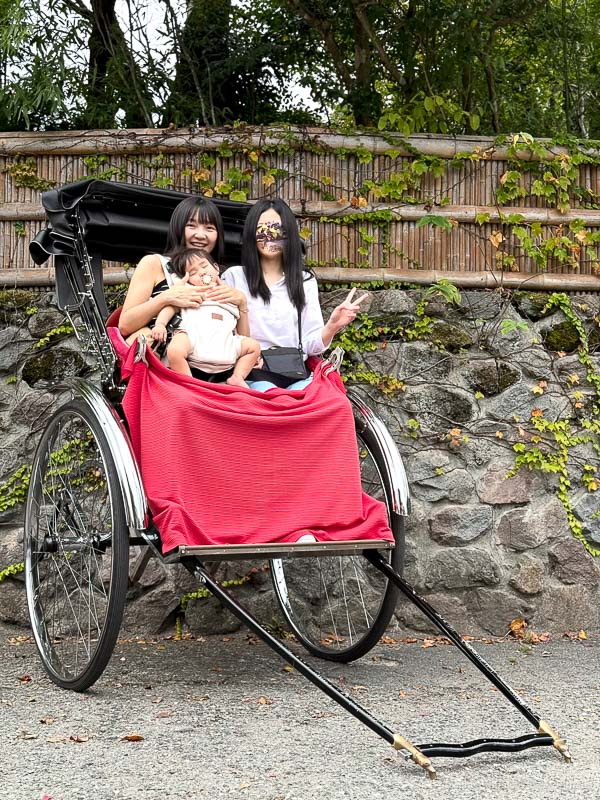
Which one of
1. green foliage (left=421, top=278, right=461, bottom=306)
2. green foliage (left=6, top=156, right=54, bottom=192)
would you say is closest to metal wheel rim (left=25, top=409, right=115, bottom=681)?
green foliage (left=6, top=156, right=54, bottom=192)

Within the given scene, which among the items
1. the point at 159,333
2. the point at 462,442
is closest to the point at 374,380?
the point at 462,442

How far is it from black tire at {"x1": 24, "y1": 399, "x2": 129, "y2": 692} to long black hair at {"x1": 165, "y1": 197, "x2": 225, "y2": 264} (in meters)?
0.74

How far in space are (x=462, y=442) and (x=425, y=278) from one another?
2.66 feet

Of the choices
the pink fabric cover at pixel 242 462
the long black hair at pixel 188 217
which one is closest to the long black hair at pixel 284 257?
the long black hair at pixel 188 217

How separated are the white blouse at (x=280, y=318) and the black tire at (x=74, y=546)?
77 centimetres

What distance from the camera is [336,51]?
532 centimetres

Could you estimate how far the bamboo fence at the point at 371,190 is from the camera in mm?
4641

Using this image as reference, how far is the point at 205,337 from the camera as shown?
351cm

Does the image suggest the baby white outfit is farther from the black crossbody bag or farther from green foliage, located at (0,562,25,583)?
green foliage, located at (0,562,25,583)

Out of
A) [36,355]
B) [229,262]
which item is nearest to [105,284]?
[36,355]

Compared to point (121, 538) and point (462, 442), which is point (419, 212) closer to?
point (462, 442)

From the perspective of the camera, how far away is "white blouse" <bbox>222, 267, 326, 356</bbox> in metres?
3.87

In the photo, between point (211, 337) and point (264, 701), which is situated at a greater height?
point (211, 337)

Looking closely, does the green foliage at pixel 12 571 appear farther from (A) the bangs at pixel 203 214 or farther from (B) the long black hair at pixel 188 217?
(A) the bangs at pixel 203 214
